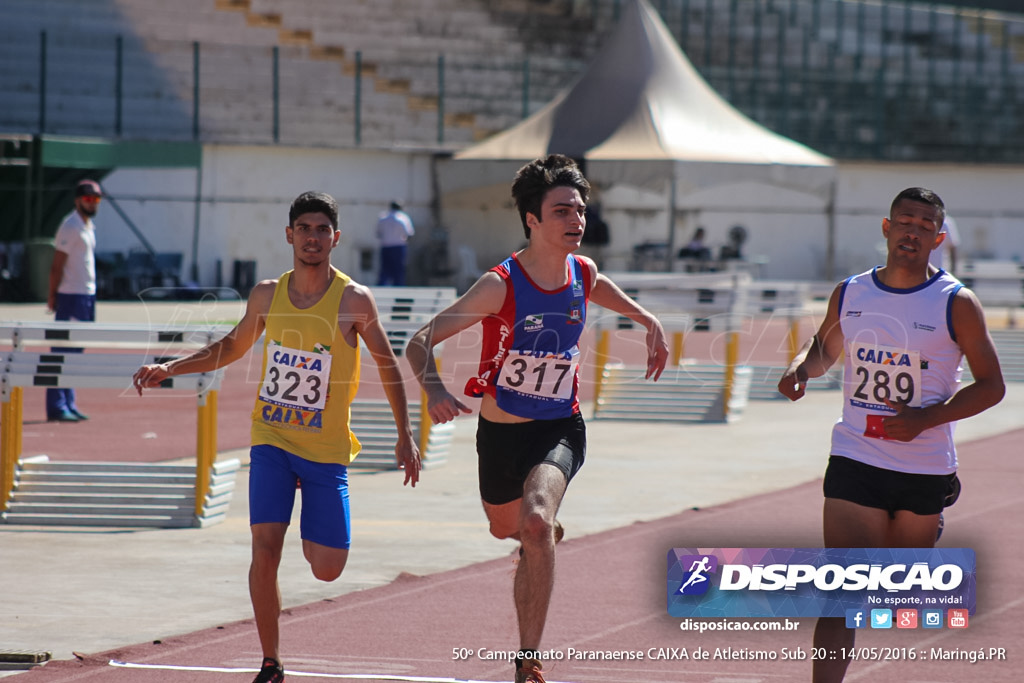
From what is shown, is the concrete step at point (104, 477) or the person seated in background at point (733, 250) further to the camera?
the person seated in background at point (733, 250)

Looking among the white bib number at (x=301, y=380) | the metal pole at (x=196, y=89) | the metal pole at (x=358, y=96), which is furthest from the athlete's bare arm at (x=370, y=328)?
the metal pole at (x=358, y=96)

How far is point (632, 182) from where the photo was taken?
87.9ft

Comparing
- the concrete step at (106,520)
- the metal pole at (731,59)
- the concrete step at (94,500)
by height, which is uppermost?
the metal pole at (731,59)

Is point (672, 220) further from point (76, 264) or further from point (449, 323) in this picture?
point (449, 323)

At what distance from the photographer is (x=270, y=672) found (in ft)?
18.2

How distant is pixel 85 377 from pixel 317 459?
160 inches

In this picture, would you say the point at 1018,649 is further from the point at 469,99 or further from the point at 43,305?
the point at 469,99

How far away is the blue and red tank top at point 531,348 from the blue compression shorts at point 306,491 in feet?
2.16

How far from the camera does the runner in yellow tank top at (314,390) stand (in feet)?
19.5

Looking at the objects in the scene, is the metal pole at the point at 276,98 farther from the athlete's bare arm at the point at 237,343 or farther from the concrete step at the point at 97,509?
the athlete's bare arm at the point at 237,343

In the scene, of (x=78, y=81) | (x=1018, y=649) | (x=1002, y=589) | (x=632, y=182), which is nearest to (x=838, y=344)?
(x=1018, y=649)

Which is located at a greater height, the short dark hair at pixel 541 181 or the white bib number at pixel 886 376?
the short dark hair at pixel 541 181

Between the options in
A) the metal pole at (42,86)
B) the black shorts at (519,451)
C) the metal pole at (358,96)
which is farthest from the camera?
the metal pole at (358,96)

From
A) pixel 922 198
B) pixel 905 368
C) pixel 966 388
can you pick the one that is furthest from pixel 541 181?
pixel 966 388
